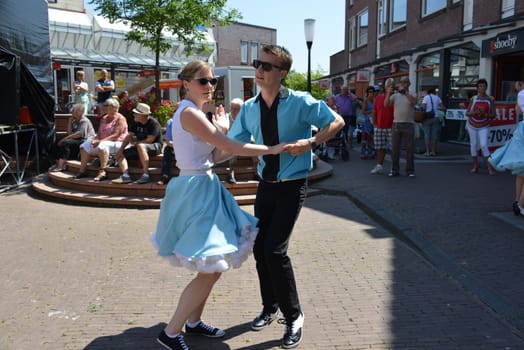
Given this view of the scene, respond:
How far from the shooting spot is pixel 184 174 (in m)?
3.26

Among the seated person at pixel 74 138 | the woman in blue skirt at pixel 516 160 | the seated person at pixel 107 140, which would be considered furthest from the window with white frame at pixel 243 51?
the woman in blue skirt at pixel 516 160

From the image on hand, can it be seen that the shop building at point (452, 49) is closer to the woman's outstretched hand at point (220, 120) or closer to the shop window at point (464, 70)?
the shop window at point (464, 70)

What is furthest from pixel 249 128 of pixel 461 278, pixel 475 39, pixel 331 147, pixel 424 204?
pixel 475 39

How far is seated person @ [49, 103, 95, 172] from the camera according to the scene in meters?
10.4

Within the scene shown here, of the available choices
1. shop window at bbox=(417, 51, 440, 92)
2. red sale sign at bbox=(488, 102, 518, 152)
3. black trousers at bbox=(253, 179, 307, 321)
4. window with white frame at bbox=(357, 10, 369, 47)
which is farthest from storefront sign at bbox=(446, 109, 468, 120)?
black trousers at bbox=(253, 179, 307, 321)

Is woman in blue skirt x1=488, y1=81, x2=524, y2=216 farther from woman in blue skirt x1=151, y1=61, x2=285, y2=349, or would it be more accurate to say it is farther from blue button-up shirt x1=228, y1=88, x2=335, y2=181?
woman in blue skirt x1=151, y1=61, x2=285, y2=349

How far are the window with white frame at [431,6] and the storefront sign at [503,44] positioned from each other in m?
4.10

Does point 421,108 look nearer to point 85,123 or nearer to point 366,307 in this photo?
point 85,123

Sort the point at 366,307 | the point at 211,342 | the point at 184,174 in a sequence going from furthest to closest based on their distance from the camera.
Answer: the point at 366,307 < the point at 211,342 < the point at 184,174

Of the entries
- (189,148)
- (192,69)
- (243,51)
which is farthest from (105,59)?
(189,148)

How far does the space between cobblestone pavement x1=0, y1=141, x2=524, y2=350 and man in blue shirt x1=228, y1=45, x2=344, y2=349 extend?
0.41m

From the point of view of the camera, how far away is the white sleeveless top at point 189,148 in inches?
126

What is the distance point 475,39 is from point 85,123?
11.4m

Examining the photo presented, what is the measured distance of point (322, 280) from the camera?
467cm
